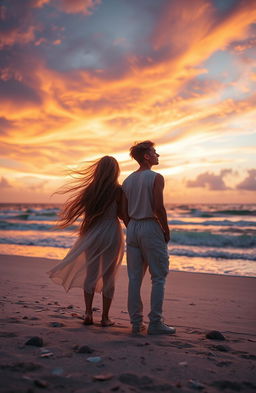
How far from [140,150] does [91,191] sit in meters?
0.80

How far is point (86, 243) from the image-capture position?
13.8 ft

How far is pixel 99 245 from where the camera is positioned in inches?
165

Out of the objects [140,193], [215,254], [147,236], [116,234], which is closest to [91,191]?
[116,234]

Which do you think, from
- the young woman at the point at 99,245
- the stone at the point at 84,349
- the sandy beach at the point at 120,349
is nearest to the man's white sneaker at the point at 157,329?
the sandy beach at the point at 120,349

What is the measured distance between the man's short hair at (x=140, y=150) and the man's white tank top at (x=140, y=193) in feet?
0.57

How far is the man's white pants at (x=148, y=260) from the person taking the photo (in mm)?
3760

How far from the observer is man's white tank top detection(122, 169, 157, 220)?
12.4 feet

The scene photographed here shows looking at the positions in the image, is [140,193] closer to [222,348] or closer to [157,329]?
[157,329]

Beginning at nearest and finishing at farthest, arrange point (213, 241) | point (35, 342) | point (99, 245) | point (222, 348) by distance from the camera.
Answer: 1. point (35, 342)
2. point (222, 348)
3. point (99, 245)
4. point (213, 241)

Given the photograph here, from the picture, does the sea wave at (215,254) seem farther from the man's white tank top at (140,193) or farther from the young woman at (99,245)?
the man's white tank top at (140,193)

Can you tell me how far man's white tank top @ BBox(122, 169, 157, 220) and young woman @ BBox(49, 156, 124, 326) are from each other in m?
0.34

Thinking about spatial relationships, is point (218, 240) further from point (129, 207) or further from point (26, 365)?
point (26, 365)

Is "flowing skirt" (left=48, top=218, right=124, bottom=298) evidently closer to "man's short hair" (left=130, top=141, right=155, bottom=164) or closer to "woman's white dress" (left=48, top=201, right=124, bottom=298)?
"woman's white dress" (left=48, top=201, right=124, bottom=298)

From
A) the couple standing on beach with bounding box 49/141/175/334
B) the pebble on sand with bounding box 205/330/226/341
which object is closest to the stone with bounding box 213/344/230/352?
the pebble on sand with bounding box 205/330/226/341
